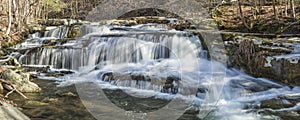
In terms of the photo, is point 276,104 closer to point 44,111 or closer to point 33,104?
point 44,111

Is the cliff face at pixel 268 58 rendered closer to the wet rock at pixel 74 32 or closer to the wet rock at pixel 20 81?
the wet rock at pixel 20 81

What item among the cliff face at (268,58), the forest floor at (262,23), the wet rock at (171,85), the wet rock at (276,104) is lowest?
the wet rock at (276,104)

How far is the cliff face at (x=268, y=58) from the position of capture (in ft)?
26.1

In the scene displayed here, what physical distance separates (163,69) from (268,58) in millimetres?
3158

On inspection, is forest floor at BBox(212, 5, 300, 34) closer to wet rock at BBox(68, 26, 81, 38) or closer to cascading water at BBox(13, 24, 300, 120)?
cascading water at BBox(13, 24, 300, 120)

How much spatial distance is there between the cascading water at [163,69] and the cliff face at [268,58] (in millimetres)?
288

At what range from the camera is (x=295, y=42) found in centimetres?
905

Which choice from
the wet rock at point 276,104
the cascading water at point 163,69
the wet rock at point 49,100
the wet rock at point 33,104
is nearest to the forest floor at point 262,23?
the cascading water at point 163,69

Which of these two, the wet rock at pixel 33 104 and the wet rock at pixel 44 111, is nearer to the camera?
the wet rock at pixel 44 111

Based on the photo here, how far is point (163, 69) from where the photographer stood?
9555mm

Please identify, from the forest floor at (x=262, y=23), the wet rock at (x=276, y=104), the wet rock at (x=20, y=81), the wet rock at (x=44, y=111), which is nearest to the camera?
the wet rock at (x=44, y=111)

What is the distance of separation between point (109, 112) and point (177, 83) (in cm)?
261

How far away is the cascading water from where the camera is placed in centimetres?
754

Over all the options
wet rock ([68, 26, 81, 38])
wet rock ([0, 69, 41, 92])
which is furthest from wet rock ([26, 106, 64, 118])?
wet rock ([68, 26, 81, 38])
